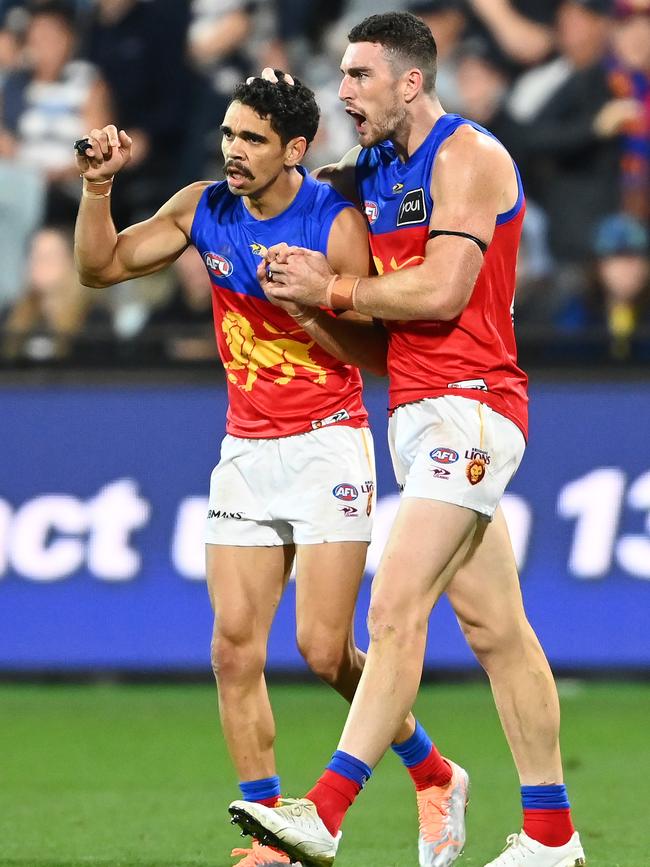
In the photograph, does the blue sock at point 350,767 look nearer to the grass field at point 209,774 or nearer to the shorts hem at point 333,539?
the grass field at point 209,774

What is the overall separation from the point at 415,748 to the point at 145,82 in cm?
709

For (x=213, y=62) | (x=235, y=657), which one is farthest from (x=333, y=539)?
(x=213, y=62)

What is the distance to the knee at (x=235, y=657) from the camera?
205 inches

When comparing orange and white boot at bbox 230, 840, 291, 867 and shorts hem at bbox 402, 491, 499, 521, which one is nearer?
shorts hem at bbox 402, 491, 499, 521

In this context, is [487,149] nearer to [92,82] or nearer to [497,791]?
[497,791]

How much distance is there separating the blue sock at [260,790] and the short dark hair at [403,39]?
238 centimetres

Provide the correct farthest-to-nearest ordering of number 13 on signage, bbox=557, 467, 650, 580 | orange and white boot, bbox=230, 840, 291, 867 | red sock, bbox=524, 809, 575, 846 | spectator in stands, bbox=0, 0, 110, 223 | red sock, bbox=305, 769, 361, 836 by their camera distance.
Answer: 1. spectator in stands, bbox=0, 0, 110, 223
2. number 13 on signage, bbox=557, 467, 650, 580
3. orange and white boot, bbox=230, 840, 291, 867
4. red sock, bbox=524, 809, 575, 846
5. red sock, bbox=305, 769, 361, 836

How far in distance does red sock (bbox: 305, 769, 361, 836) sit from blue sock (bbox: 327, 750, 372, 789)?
0.03ft

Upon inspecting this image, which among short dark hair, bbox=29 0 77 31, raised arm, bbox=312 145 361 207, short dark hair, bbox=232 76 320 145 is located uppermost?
short dark hair, bbox=29 0 77 31

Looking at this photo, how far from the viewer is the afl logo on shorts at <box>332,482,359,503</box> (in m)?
5.34

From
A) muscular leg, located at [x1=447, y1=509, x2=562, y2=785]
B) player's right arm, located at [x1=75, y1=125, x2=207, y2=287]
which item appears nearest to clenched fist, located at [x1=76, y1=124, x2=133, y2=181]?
player's right arm, located at [x1=75, y1=125, x2=207, y2=287]

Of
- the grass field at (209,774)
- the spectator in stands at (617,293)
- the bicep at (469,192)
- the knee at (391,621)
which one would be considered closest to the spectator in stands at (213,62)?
the spectator in stands at (617,293)

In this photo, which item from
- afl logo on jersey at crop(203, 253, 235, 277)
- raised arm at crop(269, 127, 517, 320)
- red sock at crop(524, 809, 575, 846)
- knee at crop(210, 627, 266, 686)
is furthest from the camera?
afl logo on jersey at crop(203, 253, 235, 277)

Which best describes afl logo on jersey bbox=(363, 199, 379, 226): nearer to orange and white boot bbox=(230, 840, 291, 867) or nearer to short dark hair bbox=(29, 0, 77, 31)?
orange and white boot bbox=(230, 840, 291, 867)
